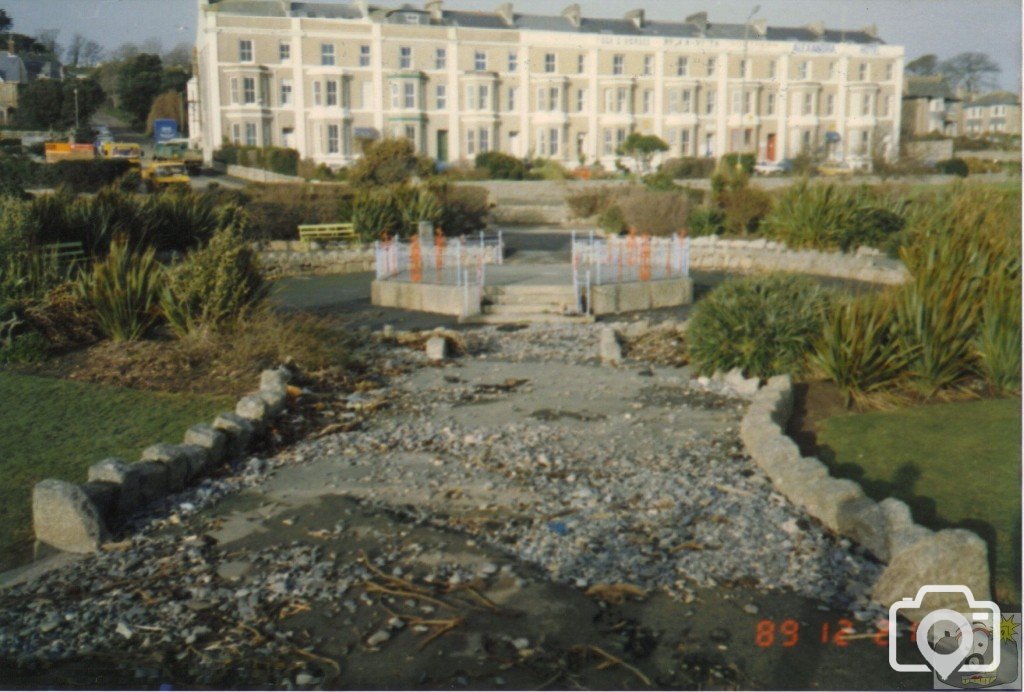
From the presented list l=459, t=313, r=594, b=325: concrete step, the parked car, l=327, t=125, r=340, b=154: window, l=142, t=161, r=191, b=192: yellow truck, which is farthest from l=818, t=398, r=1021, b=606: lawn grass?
l=327, t=125, r=340, b=154: window

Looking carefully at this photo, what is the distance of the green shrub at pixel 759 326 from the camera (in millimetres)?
9656

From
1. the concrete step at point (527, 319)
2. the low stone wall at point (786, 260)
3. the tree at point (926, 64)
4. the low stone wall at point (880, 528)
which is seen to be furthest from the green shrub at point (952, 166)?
the low stone wall at point (880, 528)

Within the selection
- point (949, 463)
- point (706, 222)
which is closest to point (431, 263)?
point (706, 222)

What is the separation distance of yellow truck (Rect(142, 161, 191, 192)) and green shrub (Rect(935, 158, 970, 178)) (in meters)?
29.8

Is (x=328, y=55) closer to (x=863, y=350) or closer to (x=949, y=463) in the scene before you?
(x=863, y=350)

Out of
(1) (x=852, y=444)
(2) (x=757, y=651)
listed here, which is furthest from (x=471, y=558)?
(1) (x=852, y=444)

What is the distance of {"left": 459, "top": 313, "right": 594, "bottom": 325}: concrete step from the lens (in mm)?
15031

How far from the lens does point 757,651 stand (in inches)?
176

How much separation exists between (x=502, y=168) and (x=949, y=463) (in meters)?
41.8

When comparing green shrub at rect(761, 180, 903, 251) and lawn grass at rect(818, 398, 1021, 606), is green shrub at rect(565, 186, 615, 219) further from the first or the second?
lawn grass at rect(818, 398, 1021, 606)

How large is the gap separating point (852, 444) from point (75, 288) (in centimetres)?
846

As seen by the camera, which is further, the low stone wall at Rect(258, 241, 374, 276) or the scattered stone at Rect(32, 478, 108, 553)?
the low stone wall at Rect(258, 241, 374, 276)

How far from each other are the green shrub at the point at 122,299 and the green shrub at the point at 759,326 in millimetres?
5835

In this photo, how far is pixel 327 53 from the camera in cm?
5619
